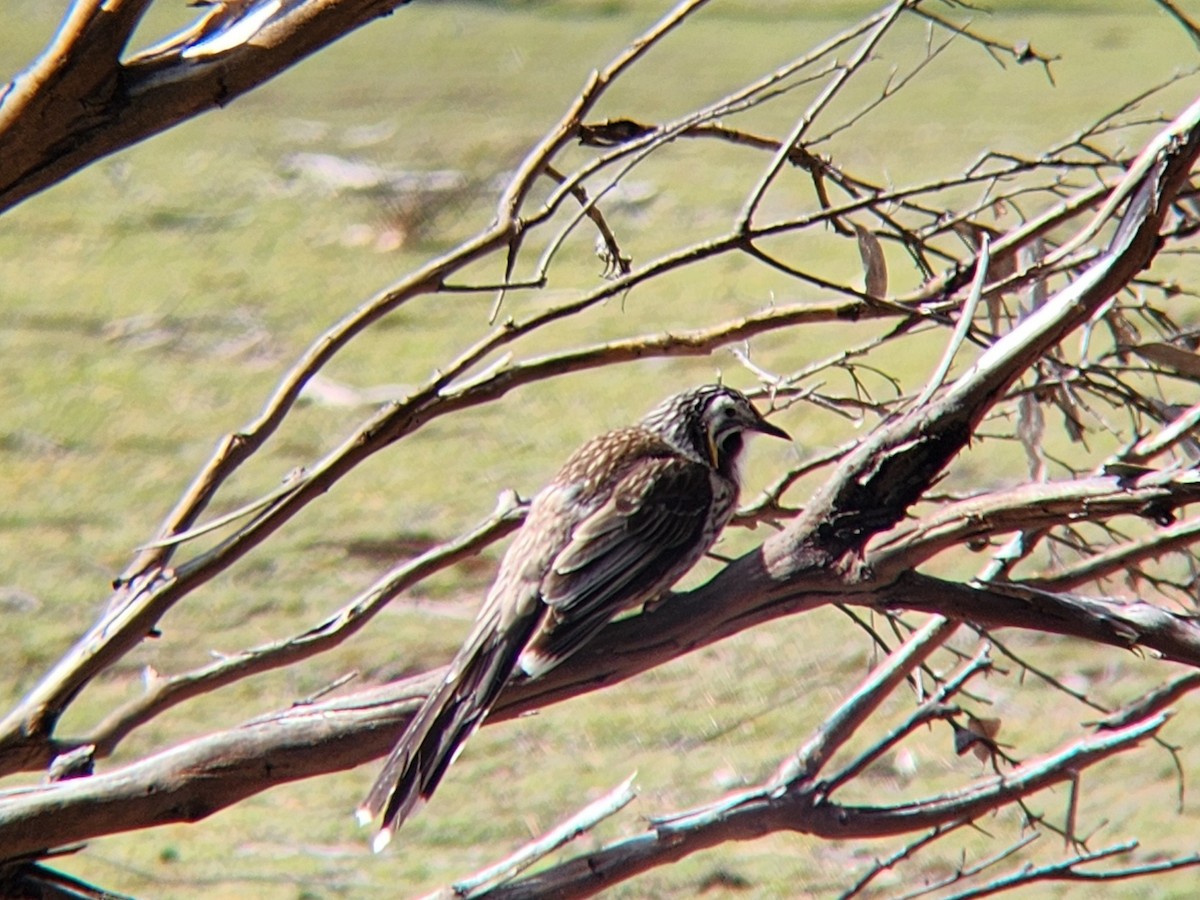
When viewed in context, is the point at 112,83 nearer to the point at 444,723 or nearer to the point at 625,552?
the point at 444,723

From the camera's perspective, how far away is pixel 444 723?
202 cm

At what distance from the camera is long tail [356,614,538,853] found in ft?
6.55

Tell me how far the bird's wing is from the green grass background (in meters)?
1.15

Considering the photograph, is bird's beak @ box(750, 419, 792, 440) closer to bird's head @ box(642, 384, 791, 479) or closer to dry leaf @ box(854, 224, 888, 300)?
bird's head @ box(642, 384, 791, 479)

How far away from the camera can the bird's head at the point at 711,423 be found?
2.71 m

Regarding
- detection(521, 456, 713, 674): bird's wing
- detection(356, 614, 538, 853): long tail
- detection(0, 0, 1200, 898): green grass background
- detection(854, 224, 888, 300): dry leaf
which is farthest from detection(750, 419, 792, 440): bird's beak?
detection(0, 0, 1200, 898): green grass background

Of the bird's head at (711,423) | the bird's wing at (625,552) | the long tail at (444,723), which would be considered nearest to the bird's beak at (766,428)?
the bird's head at (711,423)

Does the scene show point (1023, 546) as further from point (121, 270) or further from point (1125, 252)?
point (121, 270)

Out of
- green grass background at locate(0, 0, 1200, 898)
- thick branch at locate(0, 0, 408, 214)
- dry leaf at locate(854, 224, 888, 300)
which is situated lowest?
green grass background at locate(0, 0, 1200, 898)

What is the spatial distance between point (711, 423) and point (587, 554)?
1.47 feet

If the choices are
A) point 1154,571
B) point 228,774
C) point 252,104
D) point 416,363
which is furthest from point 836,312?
point 252,104

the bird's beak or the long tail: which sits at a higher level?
the bird's beak

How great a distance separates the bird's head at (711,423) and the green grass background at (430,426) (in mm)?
1056

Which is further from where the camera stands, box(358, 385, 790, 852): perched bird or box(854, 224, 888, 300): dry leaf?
box(854, 224, 888, 300): dry leaf
